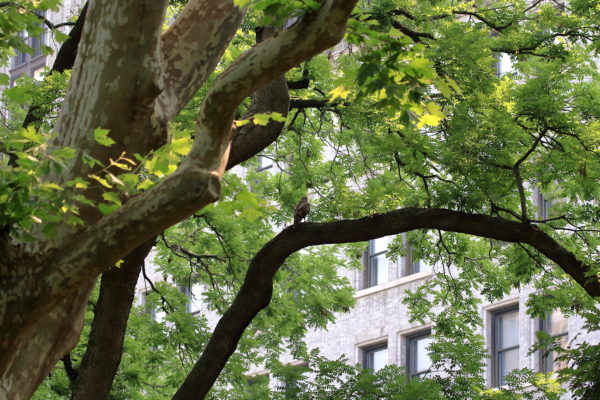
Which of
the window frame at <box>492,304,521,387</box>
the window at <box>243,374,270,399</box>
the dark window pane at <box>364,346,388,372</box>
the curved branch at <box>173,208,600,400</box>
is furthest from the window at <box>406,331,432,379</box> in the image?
the curved branch at <box>173,208,600,400</box>

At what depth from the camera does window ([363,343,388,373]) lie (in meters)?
36.1

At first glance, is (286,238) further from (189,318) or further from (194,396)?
(189,318)

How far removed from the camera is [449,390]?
19.8 meters

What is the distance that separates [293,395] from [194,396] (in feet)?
17.5

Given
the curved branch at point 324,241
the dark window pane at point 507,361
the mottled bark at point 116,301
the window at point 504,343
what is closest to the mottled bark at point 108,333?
the mottled bark at point 116,301

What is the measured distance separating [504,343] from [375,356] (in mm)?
5165

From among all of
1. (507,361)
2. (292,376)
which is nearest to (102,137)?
(292,376)

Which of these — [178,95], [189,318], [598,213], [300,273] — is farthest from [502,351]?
[178,95]

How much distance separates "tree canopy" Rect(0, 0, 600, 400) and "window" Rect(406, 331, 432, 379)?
560 cm

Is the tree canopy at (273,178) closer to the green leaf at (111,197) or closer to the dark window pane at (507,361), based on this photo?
the green leaf at (111,197)

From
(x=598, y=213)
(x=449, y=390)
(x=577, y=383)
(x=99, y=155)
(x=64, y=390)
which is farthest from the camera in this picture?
(x=64, y=390)

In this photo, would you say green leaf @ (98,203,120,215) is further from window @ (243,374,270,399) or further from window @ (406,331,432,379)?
window @ (406,331,432,379)

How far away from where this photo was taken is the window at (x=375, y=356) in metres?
36.1

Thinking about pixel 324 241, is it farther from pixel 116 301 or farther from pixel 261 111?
pixel 116 301
